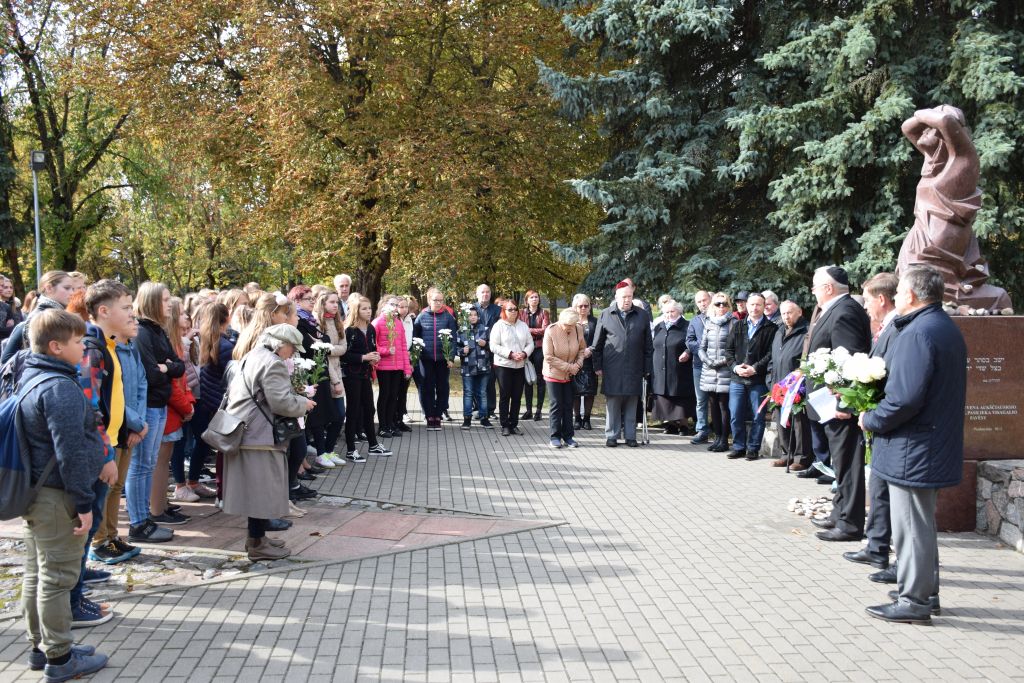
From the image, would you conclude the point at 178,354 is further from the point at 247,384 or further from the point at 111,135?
the point at 111,135

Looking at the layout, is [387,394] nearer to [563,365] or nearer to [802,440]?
[563,365]

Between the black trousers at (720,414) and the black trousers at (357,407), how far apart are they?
4515mm

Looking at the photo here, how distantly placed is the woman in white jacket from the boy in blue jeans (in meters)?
8.27

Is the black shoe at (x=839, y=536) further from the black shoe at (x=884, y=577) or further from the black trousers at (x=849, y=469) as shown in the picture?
the black shoe at (x=884, y=577)

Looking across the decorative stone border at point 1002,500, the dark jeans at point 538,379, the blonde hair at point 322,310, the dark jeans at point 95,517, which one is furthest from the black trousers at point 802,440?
the dark jeans at point 95,517

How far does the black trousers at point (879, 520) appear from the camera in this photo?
608 centimetres

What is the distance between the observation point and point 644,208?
51.9 ft

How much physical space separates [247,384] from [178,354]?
1.62 meters

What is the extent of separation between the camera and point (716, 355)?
433 inches

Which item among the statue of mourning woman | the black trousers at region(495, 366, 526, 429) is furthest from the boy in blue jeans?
the black trousers at region(495, 366, 526, 429)

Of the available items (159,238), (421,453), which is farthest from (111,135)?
(421,453)

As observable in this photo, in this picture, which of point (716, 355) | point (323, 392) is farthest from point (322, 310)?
point (716, 355)

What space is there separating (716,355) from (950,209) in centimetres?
393

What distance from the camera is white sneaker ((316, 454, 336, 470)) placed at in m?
9.67
